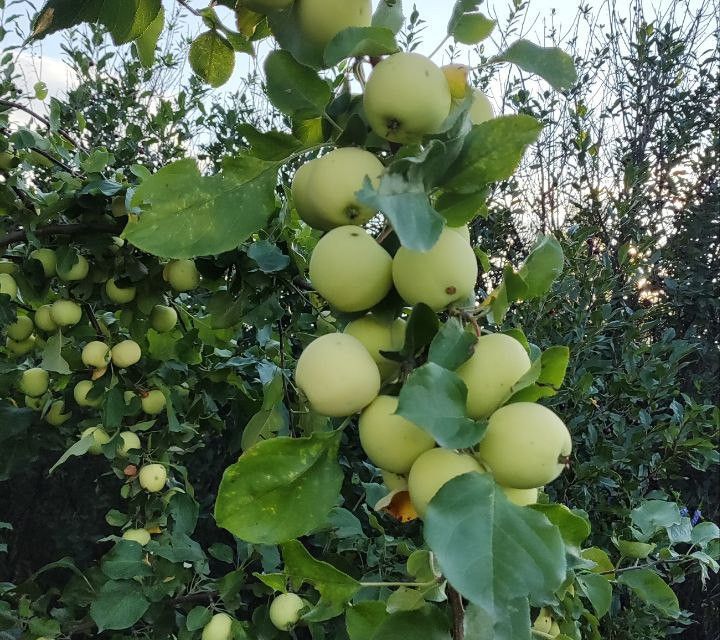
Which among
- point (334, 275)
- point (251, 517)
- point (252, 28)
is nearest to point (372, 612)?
point (251, 517)

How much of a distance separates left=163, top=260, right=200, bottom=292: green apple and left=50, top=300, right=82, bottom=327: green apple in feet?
0.81

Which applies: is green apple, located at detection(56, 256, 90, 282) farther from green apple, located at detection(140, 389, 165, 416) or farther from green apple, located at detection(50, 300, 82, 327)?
green apple, located at detection(140, 389, 165, 416)

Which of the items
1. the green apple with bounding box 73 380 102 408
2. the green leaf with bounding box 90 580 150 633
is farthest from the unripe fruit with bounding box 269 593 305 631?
the green apple with bounding box 73 380 102 408

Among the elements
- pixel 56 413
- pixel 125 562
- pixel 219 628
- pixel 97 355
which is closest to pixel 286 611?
pixel 219 628

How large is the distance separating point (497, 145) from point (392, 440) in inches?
8.8

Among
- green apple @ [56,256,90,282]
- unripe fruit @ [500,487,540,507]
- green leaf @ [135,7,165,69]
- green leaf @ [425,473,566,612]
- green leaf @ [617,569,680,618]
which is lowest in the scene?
green leaf @ [617,569,680,618]

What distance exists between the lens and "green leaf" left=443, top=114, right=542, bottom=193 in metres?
0.47

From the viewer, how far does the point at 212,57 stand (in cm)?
79

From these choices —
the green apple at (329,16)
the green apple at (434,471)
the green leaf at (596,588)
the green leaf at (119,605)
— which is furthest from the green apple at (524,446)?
the green leaf at (119,605)

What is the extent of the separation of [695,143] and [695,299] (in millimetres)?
622

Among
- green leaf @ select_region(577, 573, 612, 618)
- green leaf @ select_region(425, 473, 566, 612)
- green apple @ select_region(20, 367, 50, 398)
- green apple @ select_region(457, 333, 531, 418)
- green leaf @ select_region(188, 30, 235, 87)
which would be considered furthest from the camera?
green apple @ select_region(20, 367, 50, 398)

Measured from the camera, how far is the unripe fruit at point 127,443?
1.12m

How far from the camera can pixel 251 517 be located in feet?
1.56

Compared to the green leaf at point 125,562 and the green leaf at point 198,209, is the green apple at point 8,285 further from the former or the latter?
the green leaf at point 198,209
